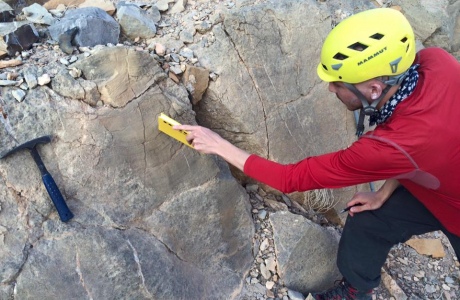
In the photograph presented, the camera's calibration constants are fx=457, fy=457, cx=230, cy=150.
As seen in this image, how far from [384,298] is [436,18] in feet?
10.4

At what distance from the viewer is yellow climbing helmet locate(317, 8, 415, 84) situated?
2.27 m

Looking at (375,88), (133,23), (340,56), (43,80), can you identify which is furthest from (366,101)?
(43,80)

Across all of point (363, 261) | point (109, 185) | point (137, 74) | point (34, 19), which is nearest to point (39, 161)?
point (109, 185)

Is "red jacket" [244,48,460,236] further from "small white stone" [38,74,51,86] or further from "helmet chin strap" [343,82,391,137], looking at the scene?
"small white stone" [38,74,51,86]

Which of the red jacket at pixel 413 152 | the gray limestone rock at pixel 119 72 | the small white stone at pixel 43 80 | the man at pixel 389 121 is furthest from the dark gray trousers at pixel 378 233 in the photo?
the small white stone at pixel 43 80

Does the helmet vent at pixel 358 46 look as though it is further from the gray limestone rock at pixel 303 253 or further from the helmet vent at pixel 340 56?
the gray limestone rock at pixel 303 253

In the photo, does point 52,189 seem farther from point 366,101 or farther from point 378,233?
point 378,233

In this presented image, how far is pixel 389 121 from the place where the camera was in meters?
2.31

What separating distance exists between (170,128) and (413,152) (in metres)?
1.42

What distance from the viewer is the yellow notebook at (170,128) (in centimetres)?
278

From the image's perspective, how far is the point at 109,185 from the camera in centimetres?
287

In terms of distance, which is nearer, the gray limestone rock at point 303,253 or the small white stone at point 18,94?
the small white stone at point 18,94

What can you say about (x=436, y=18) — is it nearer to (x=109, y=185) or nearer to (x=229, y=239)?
(x=229, y=239)

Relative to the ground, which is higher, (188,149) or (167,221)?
(188,149)
